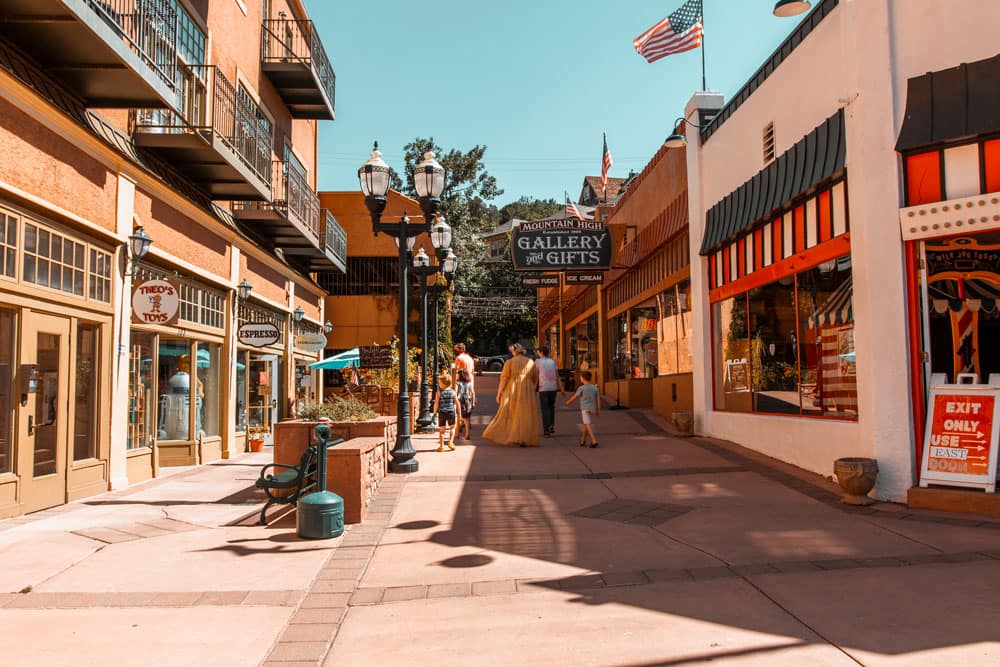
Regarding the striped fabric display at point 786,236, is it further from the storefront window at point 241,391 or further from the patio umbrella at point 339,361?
the patio umbrella at point 339,361

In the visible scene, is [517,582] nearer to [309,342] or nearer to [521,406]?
[521,406]

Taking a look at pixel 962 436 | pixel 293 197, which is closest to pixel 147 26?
pixel 293 197

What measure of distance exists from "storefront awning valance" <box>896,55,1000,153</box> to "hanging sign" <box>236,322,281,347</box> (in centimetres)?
1203

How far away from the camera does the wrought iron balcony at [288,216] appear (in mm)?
16719

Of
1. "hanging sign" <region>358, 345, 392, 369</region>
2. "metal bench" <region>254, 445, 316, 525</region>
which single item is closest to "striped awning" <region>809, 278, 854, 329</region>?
"metal bench" <region>254, 445, 316, 525</region>

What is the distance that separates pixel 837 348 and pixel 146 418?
10.1 m

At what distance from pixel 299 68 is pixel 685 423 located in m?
12.2

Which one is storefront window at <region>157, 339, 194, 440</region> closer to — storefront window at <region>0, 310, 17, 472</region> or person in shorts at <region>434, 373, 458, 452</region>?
storefront window at <region>0, 310, 17, 472</region>

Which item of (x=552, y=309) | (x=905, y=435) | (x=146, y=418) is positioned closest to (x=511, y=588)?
(x=905, y=435)

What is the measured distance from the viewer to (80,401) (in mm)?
10000

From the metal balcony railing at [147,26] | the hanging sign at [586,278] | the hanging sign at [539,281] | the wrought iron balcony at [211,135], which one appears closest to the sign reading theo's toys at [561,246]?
the hanging sign at [586,278]

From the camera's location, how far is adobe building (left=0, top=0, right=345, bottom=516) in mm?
8617

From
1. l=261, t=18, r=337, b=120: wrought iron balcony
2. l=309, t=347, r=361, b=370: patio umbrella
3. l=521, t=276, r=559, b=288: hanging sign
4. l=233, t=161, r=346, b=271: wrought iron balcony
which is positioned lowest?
l=309, t=347, r=361, b=370: patio umbrella

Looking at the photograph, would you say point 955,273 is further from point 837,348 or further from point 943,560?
point 943,560
